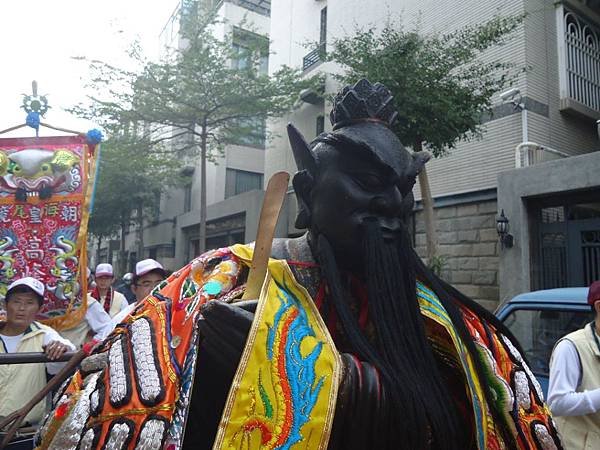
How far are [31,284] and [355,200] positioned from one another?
228 centimetres

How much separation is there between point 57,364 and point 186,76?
11956 millimetres

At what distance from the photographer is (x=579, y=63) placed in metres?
9.87

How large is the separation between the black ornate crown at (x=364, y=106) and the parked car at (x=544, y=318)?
239 cm

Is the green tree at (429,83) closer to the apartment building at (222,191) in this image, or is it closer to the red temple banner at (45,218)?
the red temple banner at (45,218)

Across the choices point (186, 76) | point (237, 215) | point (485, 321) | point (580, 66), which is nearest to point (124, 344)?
point (485, 321)

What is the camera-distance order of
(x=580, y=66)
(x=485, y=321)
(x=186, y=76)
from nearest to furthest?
(x=485, y=321) → (x=580, y=66) → (x=186, y=76)

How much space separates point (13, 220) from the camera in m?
2.94

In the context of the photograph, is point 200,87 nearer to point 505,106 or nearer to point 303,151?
point 505,106

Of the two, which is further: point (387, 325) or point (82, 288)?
point (82, 288)

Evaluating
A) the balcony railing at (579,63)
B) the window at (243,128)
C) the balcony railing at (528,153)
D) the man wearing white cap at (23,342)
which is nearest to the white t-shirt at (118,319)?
the man wearing white cap at (23,342)

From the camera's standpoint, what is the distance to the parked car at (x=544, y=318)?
3272mm

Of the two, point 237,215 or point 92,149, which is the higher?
point 237,215

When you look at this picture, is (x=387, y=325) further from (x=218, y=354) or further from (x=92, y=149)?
(x=92, y=149)

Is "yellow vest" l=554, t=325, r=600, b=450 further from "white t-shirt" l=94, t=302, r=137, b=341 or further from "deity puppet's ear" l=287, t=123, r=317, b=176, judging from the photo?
"white t-shirt" l=94, t=302, r=137, b=341
